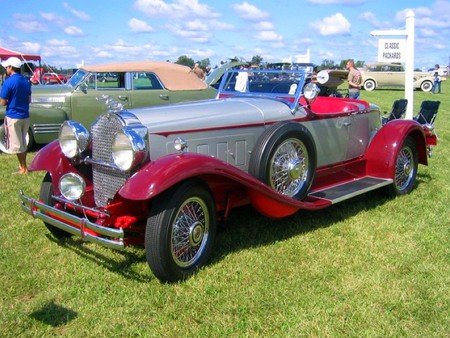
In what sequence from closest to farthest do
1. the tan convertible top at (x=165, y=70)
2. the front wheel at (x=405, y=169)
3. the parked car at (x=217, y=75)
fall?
the front wheel at (x=405, y=169), the tan convertible top at (x=165, y=70), the parked car at (x=217, y=75)

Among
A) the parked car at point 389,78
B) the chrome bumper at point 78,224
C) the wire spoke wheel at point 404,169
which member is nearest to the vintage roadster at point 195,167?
the chrome bumper at point 78,224

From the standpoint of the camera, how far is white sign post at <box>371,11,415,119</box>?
28.8 feet

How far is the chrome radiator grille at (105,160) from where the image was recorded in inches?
144

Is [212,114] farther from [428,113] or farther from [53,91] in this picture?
[53,91]

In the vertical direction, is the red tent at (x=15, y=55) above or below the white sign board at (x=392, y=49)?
above

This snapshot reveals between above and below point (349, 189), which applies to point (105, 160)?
above

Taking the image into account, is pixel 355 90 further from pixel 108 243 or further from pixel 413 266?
pixel 108 243

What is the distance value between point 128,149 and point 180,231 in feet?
2.38

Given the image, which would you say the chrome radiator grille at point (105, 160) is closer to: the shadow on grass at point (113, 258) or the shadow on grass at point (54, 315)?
the shadow on grass at point (113, 258)

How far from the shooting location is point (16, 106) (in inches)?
264

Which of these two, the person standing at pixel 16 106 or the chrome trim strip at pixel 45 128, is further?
the chrome trim strip at pixel 45 128

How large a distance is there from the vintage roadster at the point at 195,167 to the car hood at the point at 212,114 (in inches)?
0.4

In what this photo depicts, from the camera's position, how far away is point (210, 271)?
3.55 m

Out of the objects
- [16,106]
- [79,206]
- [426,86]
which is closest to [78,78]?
[16,106]
